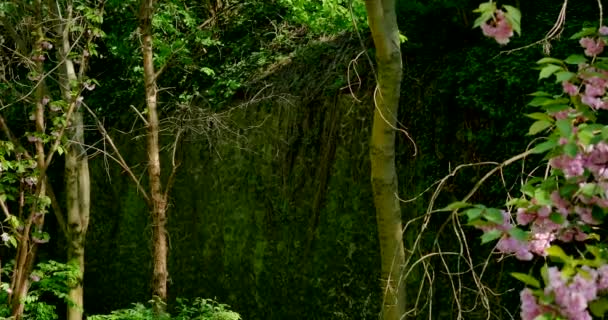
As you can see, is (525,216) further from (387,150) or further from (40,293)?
(40,293)

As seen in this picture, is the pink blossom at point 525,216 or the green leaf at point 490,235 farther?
the pink blossom at point 525,216

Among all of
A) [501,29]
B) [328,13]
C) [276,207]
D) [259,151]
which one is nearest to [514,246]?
[501,29]

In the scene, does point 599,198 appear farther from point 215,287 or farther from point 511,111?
point 215,287

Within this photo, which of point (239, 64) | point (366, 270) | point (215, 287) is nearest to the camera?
point (366, 270)

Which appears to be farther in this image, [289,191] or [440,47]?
[289,191]

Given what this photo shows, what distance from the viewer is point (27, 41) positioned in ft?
20.6

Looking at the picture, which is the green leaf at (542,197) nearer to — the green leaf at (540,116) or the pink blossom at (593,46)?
the green leaf at (540,116)

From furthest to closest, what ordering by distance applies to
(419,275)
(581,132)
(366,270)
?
1. (366,270)
2. (419,275)
3. (581,132)

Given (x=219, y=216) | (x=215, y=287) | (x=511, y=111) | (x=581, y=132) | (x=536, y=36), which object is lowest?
(x=215, y=287)

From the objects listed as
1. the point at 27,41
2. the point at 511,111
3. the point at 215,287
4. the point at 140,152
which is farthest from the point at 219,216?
the point at 511,111

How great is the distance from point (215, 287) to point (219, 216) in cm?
66

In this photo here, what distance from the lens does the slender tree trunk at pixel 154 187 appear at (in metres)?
5.00

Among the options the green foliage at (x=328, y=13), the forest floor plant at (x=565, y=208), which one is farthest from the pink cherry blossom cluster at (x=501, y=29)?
the green foliage at (x=328, y=13)

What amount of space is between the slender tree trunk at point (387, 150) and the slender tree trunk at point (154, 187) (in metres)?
2.82
